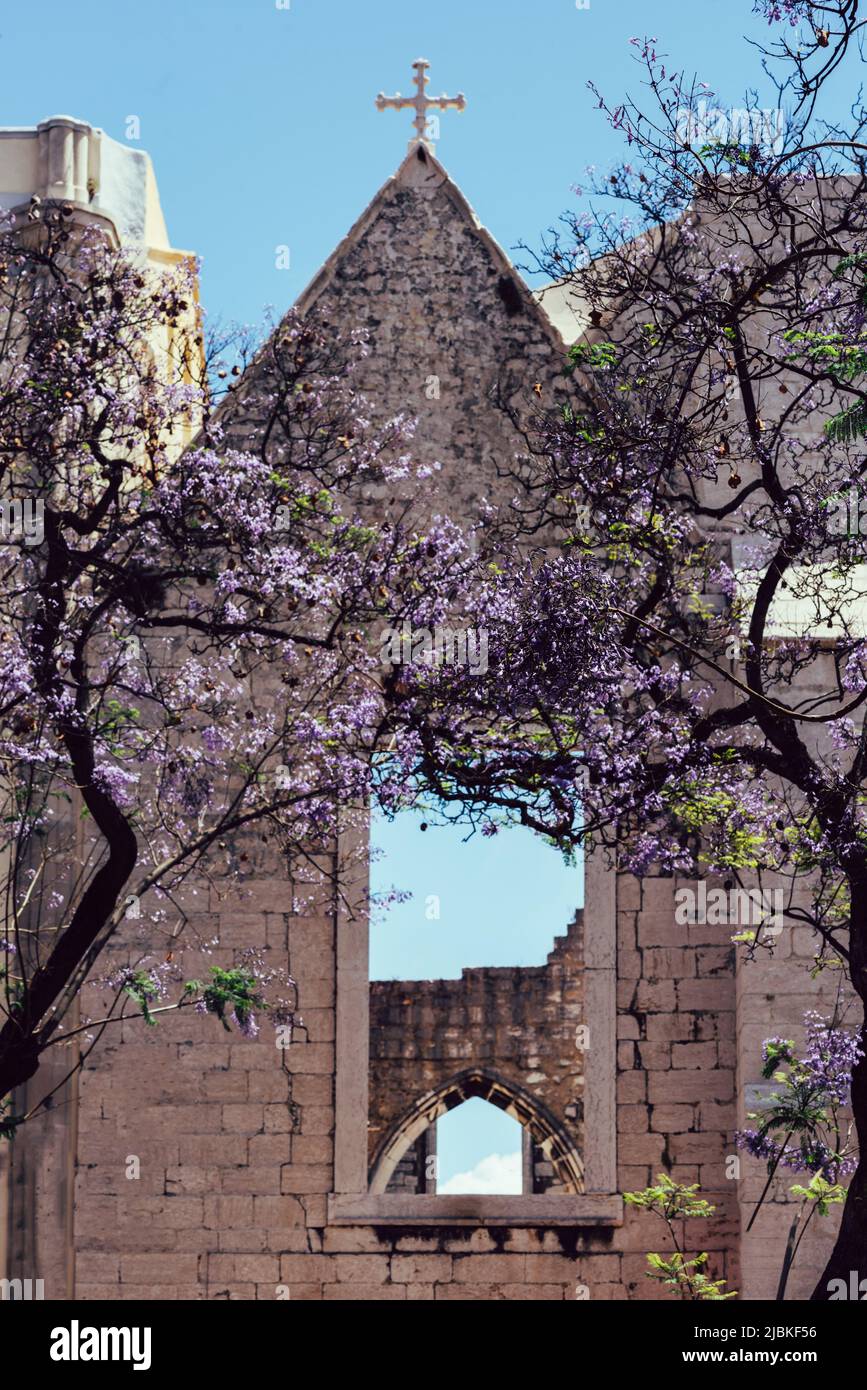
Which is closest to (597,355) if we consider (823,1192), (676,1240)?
(823,1192)

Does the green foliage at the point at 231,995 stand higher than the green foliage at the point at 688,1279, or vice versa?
the green foliage at the point at 231,995

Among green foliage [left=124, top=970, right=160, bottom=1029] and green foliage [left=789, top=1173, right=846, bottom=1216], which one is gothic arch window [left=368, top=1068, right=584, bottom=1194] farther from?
green foliage [left=124, top=970, right=160, bottom=1029]

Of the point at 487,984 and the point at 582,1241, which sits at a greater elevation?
the point at 487,984

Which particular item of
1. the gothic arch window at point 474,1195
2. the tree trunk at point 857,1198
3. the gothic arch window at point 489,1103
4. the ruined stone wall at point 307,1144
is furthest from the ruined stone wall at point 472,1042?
the tree trunk at point 857,1198

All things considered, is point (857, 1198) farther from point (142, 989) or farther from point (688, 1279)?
point (142, 989)

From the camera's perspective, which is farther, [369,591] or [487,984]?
[487,984]

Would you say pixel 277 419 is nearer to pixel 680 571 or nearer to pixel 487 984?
pixel 680 571

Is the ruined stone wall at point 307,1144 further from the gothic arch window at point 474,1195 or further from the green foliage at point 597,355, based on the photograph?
the green foliage at point 597,355

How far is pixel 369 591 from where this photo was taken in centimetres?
1534

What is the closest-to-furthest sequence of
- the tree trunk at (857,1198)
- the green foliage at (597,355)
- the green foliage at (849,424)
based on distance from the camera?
the tree trunk at (857,1198), the green foliage at (849,424), the green foliage at (597,355)

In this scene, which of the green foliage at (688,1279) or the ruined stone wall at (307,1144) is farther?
the ruined stone wall at (307,1144)

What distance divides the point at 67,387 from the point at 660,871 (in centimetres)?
512

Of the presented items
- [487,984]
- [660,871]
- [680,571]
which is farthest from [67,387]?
[487,984]

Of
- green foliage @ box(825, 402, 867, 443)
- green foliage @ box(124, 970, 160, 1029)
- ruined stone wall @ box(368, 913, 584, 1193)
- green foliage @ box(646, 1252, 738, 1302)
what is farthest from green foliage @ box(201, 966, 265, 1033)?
Result: ruined stone wall @ box(368, 913, 584, 1193)
